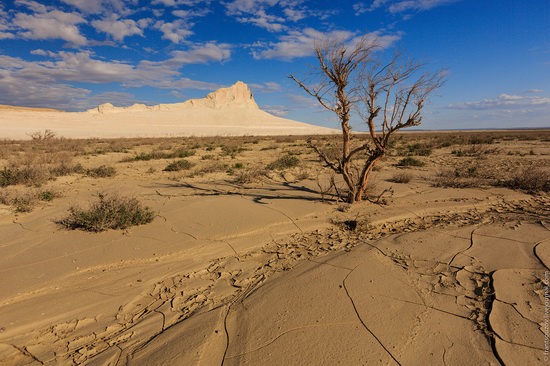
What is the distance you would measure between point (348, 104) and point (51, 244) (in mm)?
5780

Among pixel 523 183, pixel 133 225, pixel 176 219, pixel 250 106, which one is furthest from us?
pixel 250 106

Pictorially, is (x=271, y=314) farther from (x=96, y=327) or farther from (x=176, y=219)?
(x=176, y=219)

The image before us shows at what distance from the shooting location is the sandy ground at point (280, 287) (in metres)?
2.56

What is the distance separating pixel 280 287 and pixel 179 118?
9433 cm

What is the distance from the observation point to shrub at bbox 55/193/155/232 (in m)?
5.39

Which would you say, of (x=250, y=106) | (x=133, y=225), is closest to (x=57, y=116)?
(x=250, y=106)

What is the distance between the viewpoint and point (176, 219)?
6051 mm

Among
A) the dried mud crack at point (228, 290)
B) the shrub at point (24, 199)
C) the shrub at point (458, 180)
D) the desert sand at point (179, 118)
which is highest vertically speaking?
the desert sand at point (179, 118)

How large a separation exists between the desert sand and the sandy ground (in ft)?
180

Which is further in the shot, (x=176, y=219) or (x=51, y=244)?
(x=176, y=219)

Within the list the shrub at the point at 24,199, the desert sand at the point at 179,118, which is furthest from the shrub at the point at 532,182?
the desert sand at the point at 179,118

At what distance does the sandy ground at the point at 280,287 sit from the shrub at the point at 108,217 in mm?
164

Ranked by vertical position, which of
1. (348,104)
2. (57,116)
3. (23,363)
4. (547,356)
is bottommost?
(23,363)

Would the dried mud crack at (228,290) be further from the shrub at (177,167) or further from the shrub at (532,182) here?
the shrub at (177,167)
